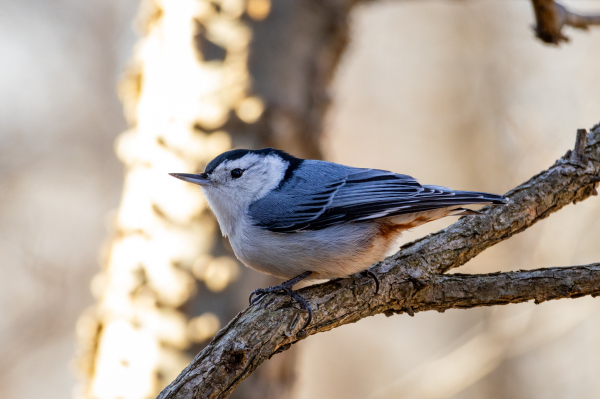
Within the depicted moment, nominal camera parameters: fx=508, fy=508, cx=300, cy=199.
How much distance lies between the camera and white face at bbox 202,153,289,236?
228cm

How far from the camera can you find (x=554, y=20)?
2.72 meters

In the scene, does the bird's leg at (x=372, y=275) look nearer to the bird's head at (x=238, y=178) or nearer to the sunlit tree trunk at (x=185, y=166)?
the bird's head at (x=238, y=178)

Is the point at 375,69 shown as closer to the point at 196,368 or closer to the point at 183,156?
the point at 183,156

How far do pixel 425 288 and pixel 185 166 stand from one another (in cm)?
161

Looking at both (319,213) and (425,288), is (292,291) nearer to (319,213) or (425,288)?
(319,213)

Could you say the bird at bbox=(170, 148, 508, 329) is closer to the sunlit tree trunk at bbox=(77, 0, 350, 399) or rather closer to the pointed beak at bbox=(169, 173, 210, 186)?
the pointed beak at bbox=(169, 173, 210, 186)

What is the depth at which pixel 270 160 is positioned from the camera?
7.73 ft

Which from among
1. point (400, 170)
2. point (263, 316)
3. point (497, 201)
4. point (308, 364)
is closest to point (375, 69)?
point (400, 170)

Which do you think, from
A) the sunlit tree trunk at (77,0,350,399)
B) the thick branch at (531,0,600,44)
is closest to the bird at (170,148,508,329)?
the sunlit tree trunk at (77,0,350,399)

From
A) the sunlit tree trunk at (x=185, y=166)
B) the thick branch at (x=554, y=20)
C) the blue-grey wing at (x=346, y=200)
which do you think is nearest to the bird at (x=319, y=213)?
the blue-grey wing at (x=346, y=200)

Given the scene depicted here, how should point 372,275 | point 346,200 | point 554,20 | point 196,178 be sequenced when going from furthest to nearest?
point 554,20 → point 196,178 → point 346,200 → point 372,275

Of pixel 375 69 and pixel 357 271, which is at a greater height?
pixel 375 69

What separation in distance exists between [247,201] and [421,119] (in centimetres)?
415

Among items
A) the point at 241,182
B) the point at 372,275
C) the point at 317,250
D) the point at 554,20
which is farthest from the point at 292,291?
the point at 554,20
